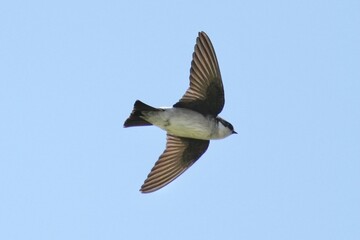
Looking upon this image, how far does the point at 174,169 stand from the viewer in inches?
411

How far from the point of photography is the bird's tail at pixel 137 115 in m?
9.55

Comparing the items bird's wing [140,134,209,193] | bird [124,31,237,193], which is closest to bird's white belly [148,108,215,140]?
bird [124,31,237,193]

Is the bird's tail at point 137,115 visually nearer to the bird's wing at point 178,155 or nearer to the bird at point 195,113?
the bird at point 195,113

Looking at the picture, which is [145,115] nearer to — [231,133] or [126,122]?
[126,122]

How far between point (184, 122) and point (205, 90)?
38 cm

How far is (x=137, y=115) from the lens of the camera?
9.64 metres

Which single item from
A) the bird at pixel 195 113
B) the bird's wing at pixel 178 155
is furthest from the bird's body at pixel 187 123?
the bird's wing at pixel 178 155

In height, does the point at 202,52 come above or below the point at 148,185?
above

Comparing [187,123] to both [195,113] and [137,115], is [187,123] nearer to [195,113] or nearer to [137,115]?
[195,113]

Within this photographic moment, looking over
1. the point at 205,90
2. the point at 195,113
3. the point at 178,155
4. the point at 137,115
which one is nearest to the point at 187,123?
the point at 195,113

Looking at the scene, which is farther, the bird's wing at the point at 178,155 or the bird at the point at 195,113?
the bird's wing at the point at 178,155

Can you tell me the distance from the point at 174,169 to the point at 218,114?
2.50 feet

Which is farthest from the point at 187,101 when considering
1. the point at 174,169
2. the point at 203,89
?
the point at 174,169

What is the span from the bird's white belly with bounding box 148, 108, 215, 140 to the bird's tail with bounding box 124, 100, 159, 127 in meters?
0.08
